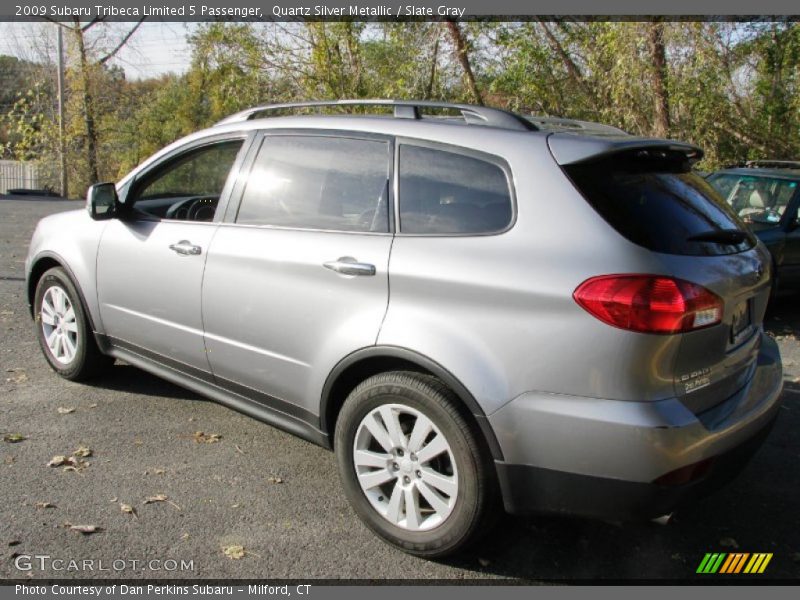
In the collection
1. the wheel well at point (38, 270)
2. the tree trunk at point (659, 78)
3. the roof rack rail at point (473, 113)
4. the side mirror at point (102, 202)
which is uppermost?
the tree trunk at point (659, 78)

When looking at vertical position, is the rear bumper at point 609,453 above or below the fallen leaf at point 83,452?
above

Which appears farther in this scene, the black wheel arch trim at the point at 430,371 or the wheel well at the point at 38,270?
the wheel well at the point at 38,270

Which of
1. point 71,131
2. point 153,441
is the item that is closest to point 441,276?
point 153,441

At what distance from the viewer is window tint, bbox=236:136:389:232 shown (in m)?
3.41

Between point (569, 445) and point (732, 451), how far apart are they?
0.70 metres

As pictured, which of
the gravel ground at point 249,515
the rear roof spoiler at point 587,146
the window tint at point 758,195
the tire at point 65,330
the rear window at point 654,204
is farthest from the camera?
the window tint at point 758,195

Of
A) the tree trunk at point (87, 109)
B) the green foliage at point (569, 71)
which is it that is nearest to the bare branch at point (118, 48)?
the tree trunk at point (87, 109)

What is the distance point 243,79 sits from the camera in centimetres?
1323

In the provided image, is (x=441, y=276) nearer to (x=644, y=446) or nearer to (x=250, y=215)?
(x=644, y=446)

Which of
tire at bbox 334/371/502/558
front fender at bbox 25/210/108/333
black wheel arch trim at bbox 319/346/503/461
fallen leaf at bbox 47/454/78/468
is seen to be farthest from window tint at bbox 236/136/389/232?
fallen leaf at bbox 47/454/78/468

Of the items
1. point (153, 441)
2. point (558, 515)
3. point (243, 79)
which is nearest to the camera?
point (558, 515)

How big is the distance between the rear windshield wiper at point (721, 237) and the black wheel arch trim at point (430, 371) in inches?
41.5

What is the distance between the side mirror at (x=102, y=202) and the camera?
4535 millimetres

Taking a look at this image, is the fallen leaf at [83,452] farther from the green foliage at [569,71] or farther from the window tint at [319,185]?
the green foliage at [569,71]
